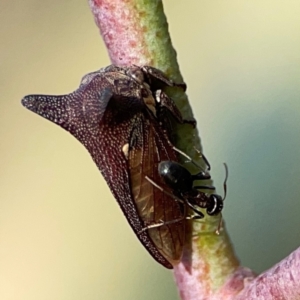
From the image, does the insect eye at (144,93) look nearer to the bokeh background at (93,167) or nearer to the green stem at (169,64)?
the green stem at (169,64)

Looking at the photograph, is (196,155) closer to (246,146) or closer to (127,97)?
(127,97)

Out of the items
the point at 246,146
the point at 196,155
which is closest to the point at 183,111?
the point at 196,155

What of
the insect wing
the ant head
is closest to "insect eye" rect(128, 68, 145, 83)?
the insect wing

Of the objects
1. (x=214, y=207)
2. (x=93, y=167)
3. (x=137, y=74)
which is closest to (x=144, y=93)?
(x=137, y=74)

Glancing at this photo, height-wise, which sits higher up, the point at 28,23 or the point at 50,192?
the point at 28,23

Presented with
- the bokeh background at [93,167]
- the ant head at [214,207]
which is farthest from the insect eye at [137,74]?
the bokeh background at [93,167]

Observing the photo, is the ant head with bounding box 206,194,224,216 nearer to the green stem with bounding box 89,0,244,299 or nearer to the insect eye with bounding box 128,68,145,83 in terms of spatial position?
the green stem with bounding box 89,0,244,299

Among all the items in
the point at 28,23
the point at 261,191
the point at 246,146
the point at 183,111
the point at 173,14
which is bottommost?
the point at 261,191
